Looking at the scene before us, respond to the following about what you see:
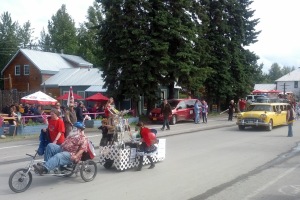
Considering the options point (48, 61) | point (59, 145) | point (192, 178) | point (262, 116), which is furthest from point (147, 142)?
point (48, 61)

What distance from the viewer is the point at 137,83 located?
1136 inches

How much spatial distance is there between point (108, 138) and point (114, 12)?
17.8 m

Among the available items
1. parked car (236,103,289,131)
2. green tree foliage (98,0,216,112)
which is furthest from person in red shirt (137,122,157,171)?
green tree foliage (98,0,216,112)

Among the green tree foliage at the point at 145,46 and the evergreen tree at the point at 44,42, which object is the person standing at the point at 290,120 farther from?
the evergreen tree at the point at 44,42

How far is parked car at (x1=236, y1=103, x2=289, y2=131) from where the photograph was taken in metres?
A: 22.3

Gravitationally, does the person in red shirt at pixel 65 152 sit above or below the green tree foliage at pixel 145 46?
below

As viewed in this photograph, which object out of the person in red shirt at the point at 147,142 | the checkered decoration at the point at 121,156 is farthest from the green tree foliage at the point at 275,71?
the checkered decoration at the point at 121,156

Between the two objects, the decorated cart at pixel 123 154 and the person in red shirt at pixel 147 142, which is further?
the person in red shirt at pixel 147 142

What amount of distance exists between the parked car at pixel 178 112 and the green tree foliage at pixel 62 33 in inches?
1996

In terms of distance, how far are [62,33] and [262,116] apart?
2567 inches

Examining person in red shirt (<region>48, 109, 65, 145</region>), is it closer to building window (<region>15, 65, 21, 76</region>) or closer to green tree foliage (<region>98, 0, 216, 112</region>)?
green tree foliage (<region>98, 0, 216, 112</region>)

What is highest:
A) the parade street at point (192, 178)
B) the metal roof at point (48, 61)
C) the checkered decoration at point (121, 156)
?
the metal roof at point (48, 61)

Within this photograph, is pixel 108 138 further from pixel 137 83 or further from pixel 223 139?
pixel 137 83

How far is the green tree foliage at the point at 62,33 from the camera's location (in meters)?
79.1
